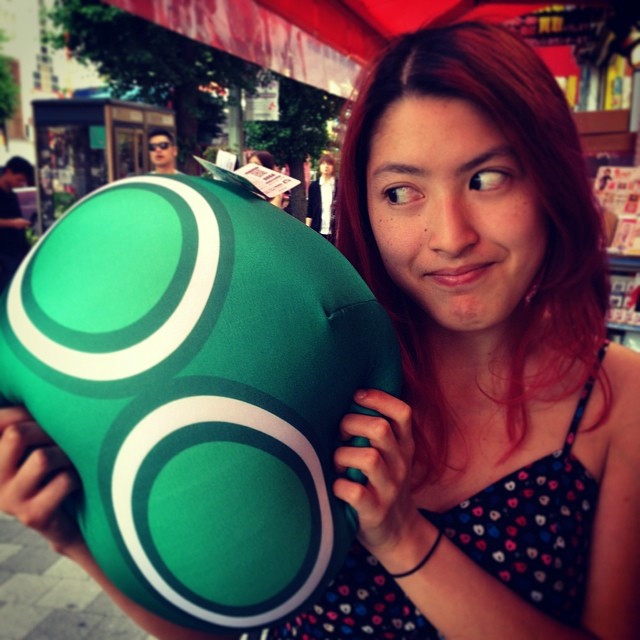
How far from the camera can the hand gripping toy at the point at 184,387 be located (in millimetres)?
464

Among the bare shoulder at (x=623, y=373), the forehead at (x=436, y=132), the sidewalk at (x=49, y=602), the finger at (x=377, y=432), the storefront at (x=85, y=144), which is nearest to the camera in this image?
the finger at (x=377, y=432)

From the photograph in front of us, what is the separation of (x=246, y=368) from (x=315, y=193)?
38 centimetres

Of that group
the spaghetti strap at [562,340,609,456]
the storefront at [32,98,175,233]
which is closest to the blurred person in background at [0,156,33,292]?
the storefront at [32,98,175,233]

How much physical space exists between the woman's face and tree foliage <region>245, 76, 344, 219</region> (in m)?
0.12

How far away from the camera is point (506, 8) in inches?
134

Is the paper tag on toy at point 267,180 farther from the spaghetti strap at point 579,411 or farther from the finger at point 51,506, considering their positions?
the spaghetti strap at point 579,411

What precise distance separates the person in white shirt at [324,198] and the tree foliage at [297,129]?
0.02 m

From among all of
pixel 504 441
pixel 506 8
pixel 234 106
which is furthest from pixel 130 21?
pixel 504 441

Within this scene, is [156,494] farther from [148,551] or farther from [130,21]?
[130,21]

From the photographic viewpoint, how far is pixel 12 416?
1.65 ft

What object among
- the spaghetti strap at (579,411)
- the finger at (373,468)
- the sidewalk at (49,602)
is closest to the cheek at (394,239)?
the finger at (373,468)

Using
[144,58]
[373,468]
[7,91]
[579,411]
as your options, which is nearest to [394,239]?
[373,468]

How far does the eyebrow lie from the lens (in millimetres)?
685

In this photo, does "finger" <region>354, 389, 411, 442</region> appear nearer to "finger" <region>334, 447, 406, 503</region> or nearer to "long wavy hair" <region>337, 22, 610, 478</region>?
"finger" <region>334, 447, 406, 503</region>
